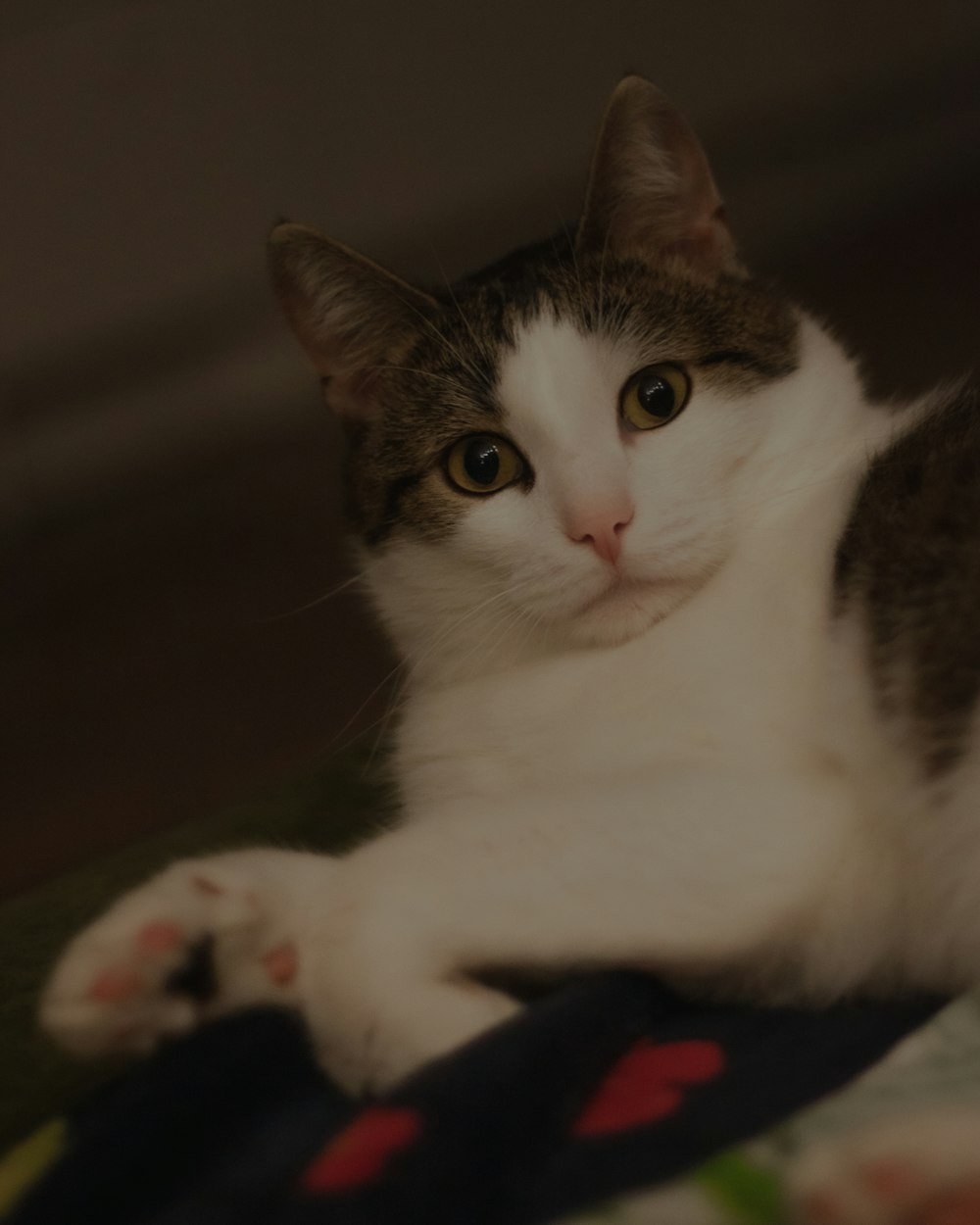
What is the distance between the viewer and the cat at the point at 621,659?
113 centimetres

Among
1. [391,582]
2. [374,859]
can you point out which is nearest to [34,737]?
[391,582]

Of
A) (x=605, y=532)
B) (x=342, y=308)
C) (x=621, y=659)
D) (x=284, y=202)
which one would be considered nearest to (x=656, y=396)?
(x=605, y=532)

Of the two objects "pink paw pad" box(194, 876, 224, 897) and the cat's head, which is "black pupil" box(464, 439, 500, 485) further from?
"pink paw pad" box(194, 876, 224, 897)

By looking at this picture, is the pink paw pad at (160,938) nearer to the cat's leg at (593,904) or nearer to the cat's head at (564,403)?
the cat's leg at (593,904)

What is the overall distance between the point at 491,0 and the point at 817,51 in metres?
1.43

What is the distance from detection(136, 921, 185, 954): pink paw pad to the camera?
3.60 feet

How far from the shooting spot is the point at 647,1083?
1052 millimetres

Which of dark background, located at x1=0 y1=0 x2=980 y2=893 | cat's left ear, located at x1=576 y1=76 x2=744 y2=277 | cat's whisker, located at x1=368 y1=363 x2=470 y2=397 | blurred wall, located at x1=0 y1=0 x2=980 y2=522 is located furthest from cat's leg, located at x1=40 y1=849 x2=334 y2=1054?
blurred wall, located at x1=0 y1=0 x2=980 y2=522

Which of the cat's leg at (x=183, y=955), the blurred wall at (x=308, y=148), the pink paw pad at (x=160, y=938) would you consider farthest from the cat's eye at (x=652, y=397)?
the blurred wall at (x=308, y=148)

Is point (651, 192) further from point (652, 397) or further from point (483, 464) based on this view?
point (483, 464)

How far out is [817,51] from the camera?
4.78 meters

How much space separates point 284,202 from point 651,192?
10.3 ft

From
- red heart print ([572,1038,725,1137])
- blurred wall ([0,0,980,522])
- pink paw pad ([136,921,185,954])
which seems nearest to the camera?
red heart print ([572,1038,725,1137])

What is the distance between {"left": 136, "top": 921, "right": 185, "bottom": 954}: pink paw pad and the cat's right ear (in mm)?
876
